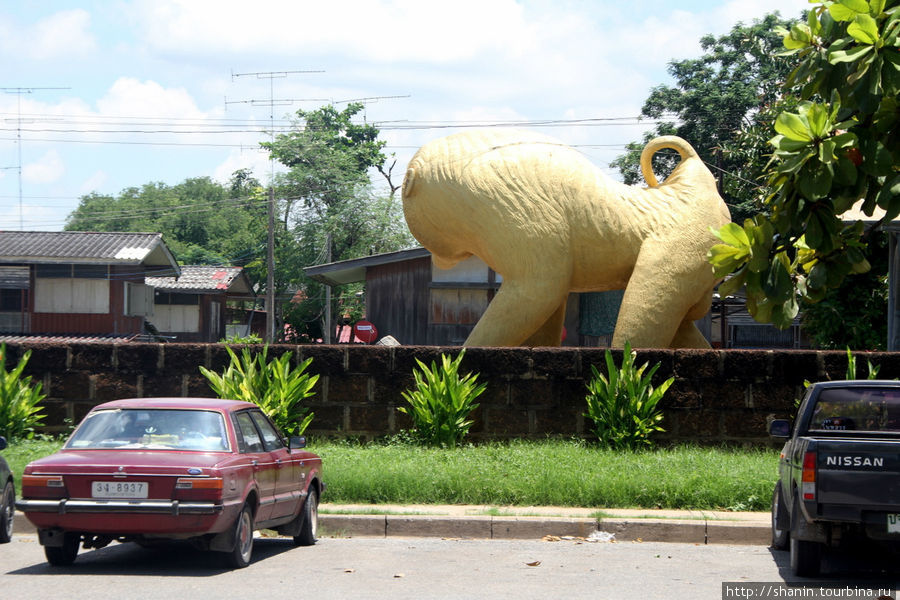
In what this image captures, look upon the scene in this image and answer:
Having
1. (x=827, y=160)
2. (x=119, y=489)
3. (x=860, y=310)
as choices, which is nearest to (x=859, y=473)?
(x=827, y=160)

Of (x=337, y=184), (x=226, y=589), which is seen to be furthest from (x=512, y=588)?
(x=337, y=184)

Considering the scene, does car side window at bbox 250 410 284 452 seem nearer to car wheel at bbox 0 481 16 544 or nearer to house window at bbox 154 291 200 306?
car wheel at bbox 0 481 16 544

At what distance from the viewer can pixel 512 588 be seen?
7.34 metres

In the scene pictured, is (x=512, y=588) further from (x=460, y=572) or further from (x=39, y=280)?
(x=39, y=280)

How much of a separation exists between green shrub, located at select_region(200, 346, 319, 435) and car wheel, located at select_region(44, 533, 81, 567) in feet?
16.2

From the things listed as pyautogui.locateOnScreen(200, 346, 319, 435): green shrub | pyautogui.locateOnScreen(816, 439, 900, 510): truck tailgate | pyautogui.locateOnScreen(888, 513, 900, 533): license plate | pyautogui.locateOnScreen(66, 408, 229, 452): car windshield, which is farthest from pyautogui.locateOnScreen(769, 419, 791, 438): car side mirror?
pyautogui.locateOnScreen(200, 346, 319, 435): green shrub

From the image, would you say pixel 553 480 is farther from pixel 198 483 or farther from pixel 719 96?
pixel 719 96

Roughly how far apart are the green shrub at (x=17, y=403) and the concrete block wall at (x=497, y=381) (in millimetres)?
370

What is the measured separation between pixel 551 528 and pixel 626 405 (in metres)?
3.22

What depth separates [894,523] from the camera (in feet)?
22.6

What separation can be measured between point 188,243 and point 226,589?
64.4 m

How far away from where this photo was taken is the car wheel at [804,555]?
7.49 m

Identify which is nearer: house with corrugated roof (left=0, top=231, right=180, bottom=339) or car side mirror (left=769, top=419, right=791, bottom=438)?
car side mirror (left=769, top=419, right=791, bottom=438)

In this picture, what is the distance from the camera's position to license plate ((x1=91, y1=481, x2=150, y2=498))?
24.4ft
